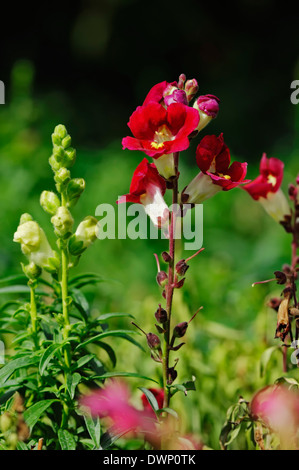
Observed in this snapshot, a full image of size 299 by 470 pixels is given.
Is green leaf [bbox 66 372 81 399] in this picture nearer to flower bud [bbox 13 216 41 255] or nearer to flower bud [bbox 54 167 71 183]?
flower bud [bbox 13 216 41 255]

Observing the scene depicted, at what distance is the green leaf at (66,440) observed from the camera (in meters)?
1.23

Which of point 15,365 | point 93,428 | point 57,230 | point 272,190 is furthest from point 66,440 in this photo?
point 272,190

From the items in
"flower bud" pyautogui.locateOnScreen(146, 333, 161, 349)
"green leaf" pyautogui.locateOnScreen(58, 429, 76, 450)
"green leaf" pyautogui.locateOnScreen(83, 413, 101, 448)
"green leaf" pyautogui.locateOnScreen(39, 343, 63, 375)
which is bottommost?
"green leaf" pyautogui.locateOnScreen(58, 429, 76, 450)

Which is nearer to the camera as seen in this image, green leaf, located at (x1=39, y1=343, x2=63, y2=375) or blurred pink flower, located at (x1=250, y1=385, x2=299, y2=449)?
green leaf, located at (x1=39, y1=343, x2=63, y2=375)

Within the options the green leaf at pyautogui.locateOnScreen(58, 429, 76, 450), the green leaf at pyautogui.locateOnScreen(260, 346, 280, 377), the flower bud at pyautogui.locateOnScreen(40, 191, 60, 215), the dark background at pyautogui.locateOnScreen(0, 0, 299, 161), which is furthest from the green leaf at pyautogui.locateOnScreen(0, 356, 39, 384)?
the dark background at pyautogui.locateOnScreen(0, 0, 299, 161)

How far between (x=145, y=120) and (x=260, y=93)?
4.40m

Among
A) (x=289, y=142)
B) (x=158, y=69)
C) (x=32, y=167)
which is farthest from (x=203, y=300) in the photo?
(x=158, y=69)

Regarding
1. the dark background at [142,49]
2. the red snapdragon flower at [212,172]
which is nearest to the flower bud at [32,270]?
the red snapdragon flower at [212,172]

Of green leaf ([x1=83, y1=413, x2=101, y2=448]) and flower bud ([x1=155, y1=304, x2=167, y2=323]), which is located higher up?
flower bud ([x1=155, y1=304, x2=167, y2=323])

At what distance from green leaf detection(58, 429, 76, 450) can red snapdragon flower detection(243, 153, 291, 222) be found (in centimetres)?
68

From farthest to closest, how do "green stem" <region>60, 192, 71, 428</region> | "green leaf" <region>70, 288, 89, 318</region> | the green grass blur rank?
the green grass blur → "green leaf" <region>70, 288, 89, 318</region> → "green stem" <region>60, 192, 71, 428</region>

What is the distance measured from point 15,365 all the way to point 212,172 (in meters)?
0.53

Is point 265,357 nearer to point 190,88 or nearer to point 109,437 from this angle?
point 109,437

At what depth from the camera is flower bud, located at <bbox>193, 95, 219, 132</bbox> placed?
1.26 m
